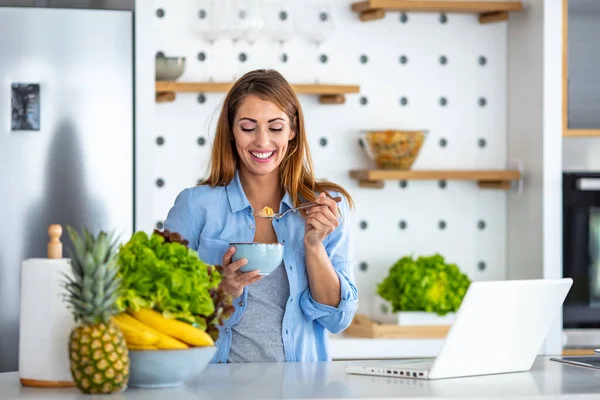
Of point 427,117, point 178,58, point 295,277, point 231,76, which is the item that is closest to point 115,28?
point 178,58

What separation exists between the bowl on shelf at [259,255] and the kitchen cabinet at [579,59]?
78.0 inches

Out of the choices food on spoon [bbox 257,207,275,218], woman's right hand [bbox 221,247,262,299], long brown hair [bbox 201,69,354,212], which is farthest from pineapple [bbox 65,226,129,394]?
long brown hair [bbox 201,69,354,212]

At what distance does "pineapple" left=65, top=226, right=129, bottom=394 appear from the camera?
1.56 meters

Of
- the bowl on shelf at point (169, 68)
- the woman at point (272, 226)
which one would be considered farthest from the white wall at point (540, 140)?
the woman at point (272, 226)

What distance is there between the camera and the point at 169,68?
3.52m

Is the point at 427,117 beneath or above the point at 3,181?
above

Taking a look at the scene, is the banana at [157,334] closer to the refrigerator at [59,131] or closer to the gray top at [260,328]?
the gray top at [260,328]

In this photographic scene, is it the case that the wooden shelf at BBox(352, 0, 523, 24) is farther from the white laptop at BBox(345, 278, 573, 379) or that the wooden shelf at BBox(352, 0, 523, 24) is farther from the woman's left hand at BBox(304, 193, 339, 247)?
the white laptop at BBox(345, 278, 573, 379)

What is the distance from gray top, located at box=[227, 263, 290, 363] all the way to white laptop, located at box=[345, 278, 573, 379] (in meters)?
0.33

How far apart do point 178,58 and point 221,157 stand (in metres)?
1.15

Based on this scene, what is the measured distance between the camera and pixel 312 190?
8.05 feet

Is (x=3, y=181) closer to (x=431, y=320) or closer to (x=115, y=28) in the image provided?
(x=115, y=28)

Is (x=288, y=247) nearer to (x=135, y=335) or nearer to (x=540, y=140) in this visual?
(x=135, y=335)

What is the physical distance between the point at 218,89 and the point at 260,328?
1446 mm
